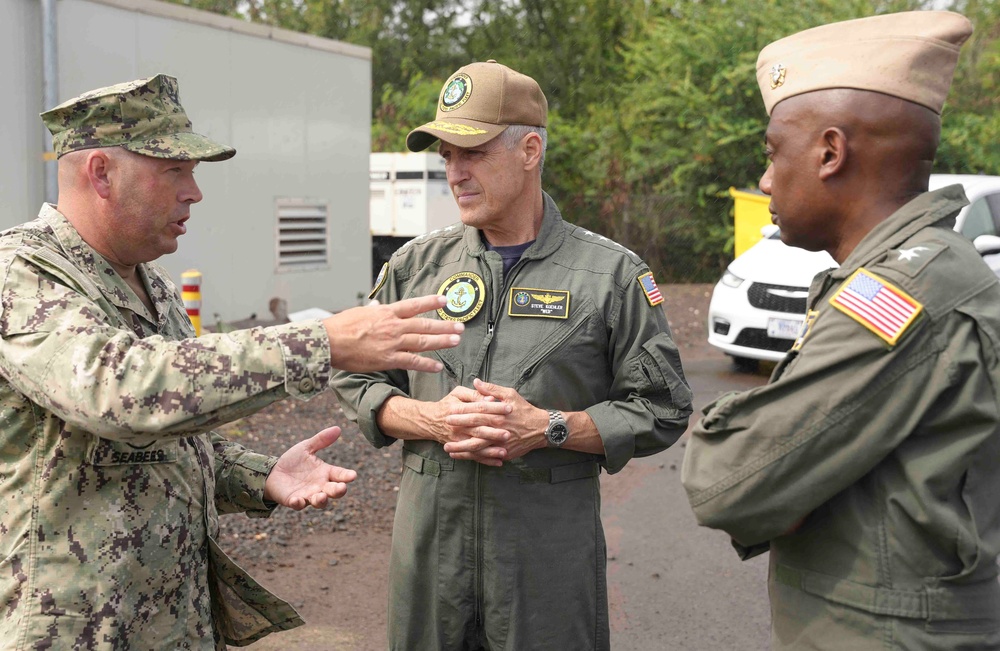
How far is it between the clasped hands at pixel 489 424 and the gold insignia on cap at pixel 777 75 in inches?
45.6

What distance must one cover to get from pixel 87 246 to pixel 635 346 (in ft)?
5.33

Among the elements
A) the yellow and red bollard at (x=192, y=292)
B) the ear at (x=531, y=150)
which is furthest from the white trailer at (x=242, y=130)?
the ear at (x=531, y=150)

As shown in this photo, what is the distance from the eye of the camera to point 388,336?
2.15m

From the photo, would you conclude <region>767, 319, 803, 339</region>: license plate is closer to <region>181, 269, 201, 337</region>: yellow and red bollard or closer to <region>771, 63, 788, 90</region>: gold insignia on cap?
<region>181, 269, 201, 337</region>: yellow and red bollard

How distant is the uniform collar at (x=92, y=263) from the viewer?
243 cm

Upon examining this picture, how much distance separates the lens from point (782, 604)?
2143mm

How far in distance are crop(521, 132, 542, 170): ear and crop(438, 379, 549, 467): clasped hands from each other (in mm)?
826

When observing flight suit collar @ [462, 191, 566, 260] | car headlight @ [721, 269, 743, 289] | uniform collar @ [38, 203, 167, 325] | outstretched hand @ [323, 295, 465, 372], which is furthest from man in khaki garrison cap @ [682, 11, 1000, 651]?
car headlight @ [721, 269, 743, 289]

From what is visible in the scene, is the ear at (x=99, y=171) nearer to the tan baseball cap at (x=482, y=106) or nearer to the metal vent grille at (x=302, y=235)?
the tan baseball cap at (x=482, y=106)

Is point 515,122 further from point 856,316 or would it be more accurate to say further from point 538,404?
point 856,316

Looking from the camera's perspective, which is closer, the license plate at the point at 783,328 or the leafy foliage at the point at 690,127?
the license plate at the point at 783,328

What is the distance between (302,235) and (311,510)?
648 cm

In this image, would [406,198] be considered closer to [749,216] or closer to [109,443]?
[749,216]

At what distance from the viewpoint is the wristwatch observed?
289 cm
